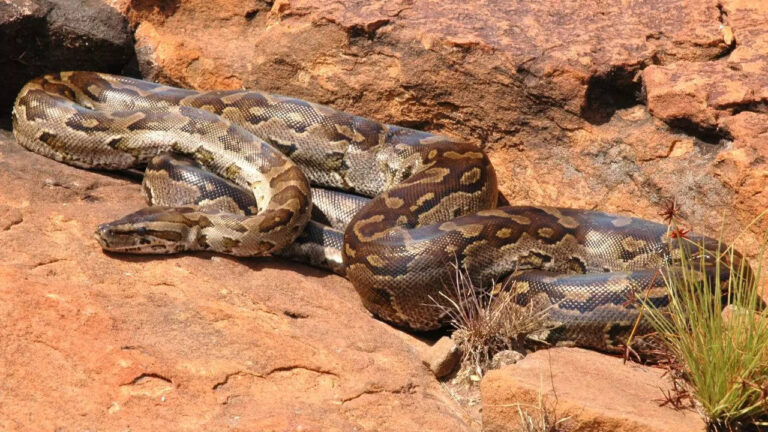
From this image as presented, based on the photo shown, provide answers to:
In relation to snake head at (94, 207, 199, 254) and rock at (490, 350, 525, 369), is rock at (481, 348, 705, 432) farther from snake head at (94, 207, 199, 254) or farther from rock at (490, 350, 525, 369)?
snake head at (94, 207, 199, 254)

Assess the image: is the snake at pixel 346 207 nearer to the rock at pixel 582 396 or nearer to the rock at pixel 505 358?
the rock at pixel 505 358

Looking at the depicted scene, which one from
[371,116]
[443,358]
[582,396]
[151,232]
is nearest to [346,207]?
[371,116]

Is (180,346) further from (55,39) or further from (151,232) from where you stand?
(55,39)

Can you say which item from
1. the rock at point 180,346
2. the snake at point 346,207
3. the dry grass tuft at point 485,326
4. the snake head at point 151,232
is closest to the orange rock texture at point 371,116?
A: the rock at point 180,346

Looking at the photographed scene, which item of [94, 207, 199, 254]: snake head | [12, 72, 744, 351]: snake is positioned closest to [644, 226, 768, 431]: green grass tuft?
[12, 72, 744, 351]: snake

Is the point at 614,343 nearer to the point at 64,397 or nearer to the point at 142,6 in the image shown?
the point at 64,397
